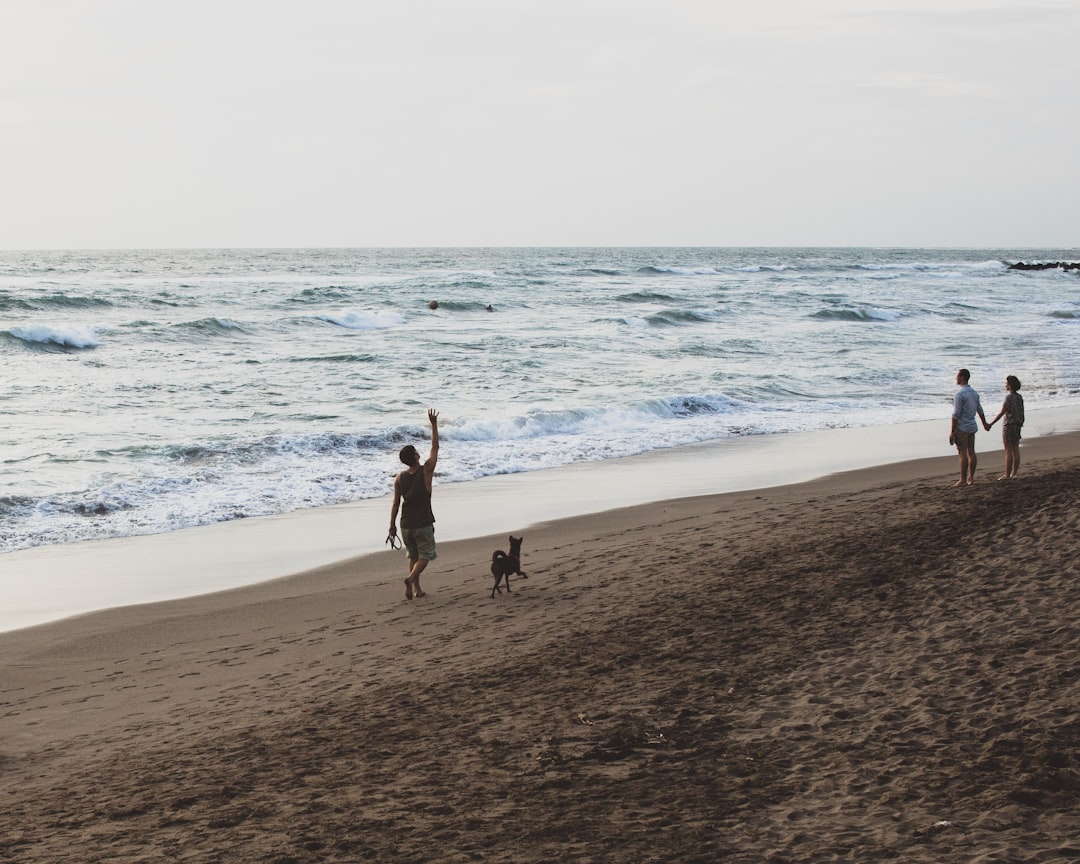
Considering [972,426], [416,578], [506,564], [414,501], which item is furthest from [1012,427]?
[416,578]

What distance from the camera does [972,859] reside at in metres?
3.79

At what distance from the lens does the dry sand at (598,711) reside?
422 cm

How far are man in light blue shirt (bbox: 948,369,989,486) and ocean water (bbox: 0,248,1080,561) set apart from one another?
5.98m

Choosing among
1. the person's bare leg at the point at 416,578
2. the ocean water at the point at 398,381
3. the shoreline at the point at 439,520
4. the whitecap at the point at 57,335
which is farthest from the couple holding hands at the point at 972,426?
the whitecap at the point at 57,335

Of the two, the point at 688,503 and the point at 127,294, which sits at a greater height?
the point at 127,294

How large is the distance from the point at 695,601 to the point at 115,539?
22.7ft

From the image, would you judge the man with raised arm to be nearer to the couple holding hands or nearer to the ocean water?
the ocean water

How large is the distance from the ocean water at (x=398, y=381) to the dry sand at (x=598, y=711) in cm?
506

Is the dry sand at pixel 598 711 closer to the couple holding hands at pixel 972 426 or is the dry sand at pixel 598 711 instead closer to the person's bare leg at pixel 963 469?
the person's bare leg at pixel 963 469

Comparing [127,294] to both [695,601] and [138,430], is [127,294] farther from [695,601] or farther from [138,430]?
[695,601]

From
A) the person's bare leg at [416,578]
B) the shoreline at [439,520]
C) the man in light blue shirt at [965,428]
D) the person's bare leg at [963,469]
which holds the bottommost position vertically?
the shoreline at [439,520]

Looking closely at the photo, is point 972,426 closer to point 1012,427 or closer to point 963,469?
point 1012,427

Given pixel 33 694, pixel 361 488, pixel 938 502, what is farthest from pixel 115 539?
pixel 938 502

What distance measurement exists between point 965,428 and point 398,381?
15.2 meters
